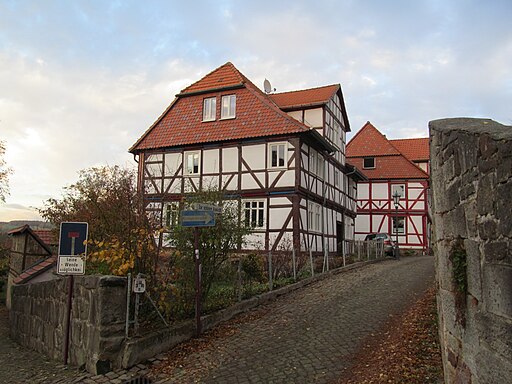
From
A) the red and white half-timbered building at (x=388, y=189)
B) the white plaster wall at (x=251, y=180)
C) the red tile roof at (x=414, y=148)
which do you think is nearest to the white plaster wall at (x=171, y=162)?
the white plaster wall at (x=251, y=180)

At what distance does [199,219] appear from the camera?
814 centimetres

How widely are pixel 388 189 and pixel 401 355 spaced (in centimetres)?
3107

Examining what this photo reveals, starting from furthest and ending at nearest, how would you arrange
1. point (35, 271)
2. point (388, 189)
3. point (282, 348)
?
point (388, 189) < point (35, 271) < point (282, 348)

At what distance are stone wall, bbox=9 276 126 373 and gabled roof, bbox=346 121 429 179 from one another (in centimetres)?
3024

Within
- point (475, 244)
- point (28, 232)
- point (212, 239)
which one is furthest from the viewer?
point (28, 232)

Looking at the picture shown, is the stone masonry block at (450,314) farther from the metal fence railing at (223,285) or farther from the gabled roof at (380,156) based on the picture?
the gabled roof at (380,156)

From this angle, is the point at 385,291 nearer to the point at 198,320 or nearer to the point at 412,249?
the point at 198,320

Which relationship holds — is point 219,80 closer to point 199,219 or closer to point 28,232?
point 28,232

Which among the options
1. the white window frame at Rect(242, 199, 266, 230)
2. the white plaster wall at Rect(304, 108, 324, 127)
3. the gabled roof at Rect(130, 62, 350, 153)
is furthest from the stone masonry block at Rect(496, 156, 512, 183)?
the white plaster wall at Rect(304, 108, 324, 127)

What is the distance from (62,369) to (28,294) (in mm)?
3339

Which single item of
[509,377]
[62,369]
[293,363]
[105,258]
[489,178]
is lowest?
[62,369]

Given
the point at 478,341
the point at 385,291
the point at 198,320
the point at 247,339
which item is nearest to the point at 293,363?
the point at 247,339

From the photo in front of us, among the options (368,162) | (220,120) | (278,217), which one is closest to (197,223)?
(278,217)

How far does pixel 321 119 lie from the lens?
2264cm
